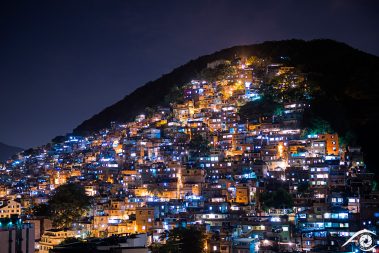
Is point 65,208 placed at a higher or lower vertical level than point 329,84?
lower

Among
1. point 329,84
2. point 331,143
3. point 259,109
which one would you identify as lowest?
point 331,143

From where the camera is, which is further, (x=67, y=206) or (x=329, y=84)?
(x=329, y=84)

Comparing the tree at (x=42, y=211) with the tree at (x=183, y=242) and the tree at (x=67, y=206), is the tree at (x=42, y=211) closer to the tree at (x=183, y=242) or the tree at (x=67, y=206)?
the tree at (x=67, y=206)

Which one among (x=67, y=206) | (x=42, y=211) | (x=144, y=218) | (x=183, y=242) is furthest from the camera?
(x=42, y=211)

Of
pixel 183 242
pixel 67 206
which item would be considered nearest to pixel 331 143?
pixel 183 242

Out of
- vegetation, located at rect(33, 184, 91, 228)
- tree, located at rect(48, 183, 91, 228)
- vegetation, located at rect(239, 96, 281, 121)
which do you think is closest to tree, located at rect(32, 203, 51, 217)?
vegetation, located at rect(33, 184, 91, 228)

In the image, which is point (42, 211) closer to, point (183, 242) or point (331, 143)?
point (183, 242)

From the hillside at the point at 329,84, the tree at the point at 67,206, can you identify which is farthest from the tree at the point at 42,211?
the hillside at the point at 329,84
